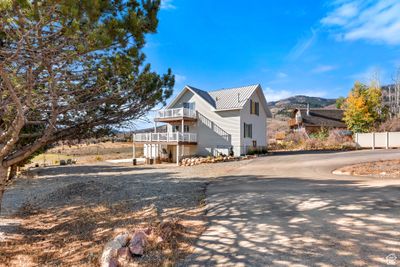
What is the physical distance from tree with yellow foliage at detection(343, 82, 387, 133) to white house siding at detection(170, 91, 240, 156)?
58.8 ft

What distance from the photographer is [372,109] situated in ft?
103

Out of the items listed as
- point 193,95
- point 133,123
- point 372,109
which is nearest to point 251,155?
point 193,95

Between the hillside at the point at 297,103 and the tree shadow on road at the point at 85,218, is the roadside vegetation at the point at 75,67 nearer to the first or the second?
the tree shadow on road at the point at 85,218

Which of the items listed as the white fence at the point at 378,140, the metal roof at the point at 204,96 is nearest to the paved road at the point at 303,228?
the metal roof at the point at 204,96

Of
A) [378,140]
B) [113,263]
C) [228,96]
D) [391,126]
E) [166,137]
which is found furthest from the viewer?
[391,126]

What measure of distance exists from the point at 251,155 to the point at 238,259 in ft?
60.1

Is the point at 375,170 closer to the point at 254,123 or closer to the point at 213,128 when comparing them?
the point at 254,123

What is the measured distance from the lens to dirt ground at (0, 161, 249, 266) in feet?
15.7

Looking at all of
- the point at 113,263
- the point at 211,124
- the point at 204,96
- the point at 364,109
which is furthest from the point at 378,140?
the point at 113,263

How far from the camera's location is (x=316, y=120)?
3912 cm

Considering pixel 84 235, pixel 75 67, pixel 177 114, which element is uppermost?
pixel 177 114

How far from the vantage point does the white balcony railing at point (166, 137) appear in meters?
21.8

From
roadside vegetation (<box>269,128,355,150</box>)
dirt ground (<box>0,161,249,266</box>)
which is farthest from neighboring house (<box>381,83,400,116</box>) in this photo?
dirt ground (<box>0,161,249,266</box>)

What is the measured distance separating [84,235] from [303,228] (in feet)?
16.2
